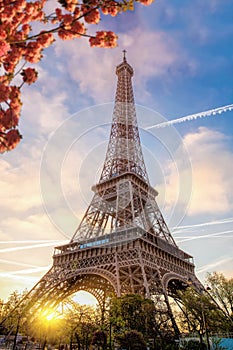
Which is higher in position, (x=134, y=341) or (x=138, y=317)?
(x=138, y=317)

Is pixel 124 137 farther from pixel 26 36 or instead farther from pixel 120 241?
pixel 26 36

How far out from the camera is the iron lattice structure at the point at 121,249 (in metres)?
28.0

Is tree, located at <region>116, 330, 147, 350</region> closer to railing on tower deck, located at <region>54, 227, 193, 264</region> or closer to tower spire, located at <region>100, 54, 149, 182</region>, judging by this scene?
railing on tower deck, located at <region>54, 227, 193, 264</region>

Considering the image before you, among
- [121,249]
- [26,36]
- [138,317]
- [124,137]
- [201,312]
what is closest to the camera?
[26,36]

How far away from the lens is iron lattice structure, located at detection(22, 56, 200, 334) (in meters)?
28.0

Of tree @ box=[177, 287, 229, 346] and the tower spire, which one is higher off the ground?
the tower spire

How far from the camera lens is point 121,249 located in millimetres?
30031

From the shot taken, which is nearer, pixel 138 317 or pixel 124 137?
pixel 138 317

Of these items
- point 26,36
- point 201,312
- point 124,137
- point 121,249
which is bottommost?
point 201,312

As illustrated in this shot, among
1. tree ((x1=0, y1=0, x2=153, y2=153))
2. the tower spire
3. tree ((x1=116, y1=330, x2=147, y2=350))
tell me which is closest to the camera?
tree ((x1=0, y1=0, x2=153, y2=153))

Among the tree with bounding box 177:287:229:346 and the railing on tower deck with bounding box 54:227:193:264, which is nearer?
the tree with bounding box 177:287:229:346

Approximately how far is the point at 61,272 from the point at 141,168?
20810mm

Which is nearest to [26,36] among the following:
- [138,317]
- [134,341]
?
[134,341]

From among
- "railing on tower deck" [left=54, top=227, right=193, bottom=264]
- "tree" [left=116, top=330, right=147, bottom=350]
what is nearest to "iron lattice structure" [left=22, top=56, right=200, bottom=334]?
"railing on tower deck" [left=54, top=227, right=193, bottom=264]
